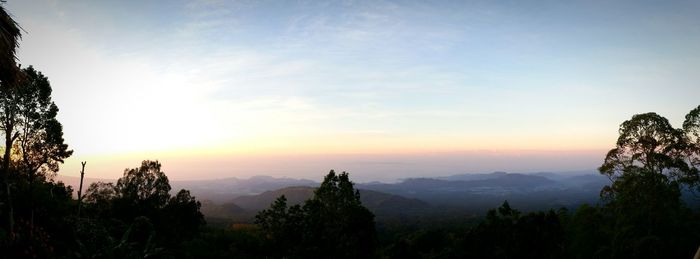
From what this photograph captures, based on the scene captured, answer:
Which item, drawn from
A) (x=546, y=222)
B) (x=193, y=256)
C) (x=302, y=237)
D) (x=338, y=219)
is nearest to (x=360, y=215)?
(x=338, y=219)

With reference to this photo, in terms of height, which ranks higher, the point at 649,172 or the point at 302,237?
the point at 649,172

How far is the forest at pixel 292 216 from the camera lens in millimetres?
16359

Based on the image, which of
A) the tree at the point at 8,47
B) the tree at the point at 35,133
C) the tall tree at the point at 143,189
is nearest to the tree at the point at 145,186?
the tall tree at the point at 143,189

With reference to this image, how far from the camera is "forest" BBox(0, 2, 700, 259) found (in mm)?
16359

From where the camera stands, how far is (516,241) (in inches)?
1348

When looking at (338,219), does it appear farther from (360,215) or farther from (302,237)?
(302,237)

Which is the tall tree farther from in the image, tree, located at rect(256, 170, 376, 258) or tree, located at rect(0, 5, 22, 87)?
tree, located at rect(0, 5, 22, 87)

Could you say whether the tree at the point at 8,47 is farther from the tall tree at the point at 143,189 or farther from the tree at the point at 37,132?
the tall tree at the point at 143,189

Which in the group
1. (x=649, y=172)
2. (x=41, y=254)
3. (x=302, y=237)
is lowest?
(x=302, y=237)

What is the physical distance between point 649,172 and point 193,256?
80.8 feet

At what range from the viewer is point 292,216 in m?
36.6

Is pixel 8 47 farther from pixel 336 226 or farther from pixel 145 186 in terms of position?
pixel 145 186

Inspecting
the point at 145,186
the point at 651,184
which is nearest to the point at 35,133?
the point at 145,186

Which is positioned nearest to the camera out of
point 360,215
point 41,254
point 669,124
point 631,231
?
point 41,254
